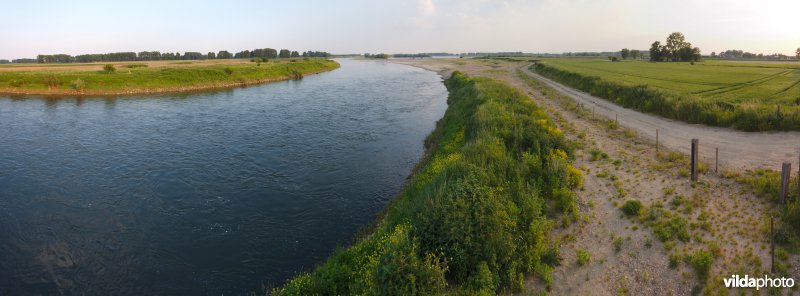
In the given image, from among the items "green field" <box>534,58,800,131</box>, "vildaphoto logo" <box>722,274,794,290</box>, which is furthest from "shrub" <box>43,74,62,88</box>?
"vildaphoto logo" <box>722,274,794,290</box>

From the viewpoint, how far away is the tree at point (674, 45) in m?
104

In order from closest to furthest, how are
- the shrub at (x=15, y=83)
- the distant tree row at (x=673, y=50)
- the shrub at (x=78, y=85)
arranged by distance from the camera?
the shrub at (x=78, y=85) → the shrub at (x=15, y=83) → the distant tree row at (x=673, y=50)

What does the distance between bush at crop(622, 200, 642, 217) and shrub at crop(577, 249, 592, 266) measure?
3214 millimetres

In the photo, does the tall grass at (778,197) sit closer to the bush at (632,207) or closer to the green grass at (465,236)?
the bush at (632,207)

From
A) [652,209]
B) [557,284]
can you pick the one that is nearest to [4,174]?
[557,284]

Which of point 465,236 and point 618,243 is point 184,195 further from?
point 618,243

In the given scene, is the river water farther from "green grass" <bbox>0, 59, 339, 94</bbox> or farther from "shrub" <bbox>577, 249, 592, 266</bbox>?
"green grass" <bbox>0, 59, 339, 94</bbox>

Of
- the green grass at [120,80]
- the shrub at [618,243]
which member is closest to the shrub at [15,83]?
the green grass at [120,80]

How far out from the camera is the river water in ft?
41.3

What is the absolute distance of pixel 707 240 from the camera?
11.7 m

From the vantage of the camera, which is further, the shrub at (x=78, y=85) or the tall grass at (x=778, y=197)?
the shrub at (x=78, y=85)

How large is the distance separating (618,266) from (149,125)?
3727 cm

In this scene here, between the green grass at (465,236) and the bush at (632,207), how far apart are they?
1769 mm

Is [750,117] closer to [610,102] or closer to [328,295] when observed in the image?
[610,102]
